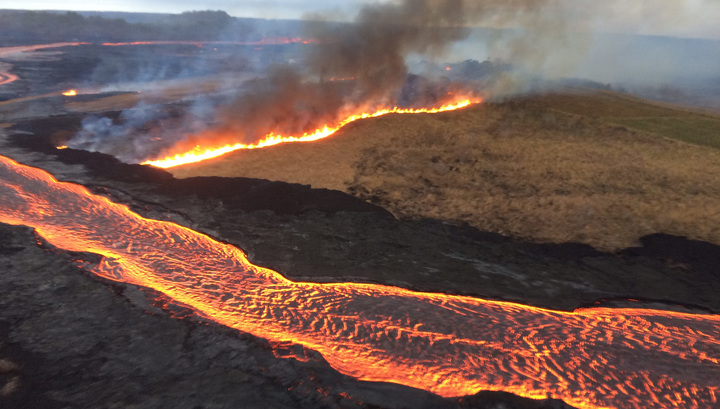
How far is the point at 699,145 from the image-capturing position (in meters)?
21.2

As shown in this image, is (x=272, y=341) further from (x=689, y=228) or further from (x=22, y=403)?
(x=689, y=228)

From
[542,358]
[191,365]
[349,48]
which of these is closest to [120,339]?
[191,365]

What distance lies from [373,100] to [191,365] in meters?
22.5

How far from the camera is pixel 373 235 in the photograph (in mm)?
13656

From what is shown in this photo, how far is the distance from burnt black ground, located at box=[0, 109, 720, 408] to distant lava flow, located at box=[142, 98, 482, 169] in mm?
1610

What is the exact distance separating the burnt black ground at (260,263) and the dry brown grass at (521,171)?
1.05 metres

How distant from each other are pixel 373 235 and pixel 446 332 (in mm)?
4849

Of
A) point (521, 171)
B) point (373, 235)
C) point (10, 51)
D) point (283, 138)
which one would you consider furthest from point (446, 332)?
point (10, 51)

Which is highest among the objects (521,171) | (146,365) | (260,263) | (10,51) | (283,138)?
(10,51)

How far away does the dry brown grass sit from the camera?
14.8m

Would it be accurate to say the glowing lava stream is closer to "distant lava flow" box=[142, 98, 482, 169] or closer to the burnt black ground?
the burnt black ground

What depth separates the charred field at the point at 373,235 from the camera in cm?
771

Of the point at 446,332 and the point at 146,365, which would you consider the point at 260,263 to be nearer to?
the point at 146,365

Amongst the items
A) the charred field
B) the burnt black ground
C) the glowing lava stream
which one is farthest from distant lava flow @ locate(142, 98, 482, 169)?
the glowing lava stream
